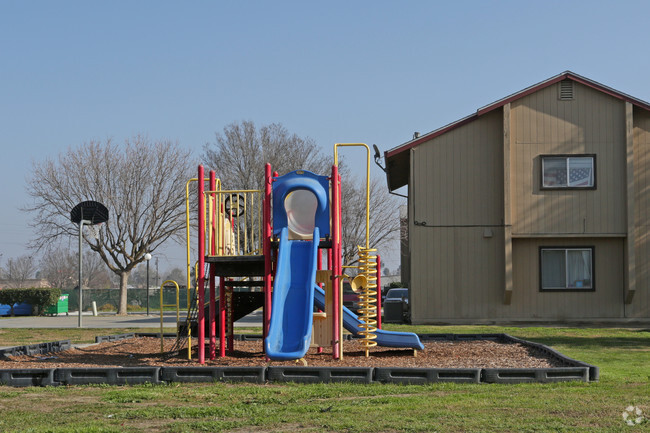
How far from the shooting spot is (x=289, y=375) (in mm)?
10297

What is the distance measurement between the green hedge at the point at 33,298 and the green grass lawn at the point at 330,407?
113ft

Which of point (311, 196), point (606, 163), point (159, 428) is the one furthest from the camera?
point (606, 163)

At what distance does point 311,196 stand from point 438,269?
12655mm

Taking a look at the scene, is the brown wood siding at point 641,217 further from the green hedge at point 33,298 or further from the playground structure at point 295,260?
the green hedge at point 33,298

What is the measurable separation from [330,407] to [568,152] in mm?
19374

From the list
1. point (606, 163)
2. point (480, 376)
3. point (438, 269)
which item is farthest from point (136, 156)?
point (480, 376)

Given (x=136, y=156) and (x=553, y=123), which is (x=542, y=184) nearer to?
(x=553, y=123)

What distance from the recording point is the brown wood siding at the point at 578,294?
82.6 ft

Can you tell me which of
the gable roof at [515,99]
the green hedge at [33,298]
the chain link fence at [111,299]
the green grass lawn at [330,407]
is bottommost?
the chain link fence at [111,299]

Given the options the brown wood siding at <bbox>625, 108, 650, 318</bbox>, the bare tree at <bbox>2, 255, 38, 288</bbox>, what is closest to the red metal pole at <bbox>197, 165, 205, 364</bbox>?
the brown wood siding at <bbox>625, 108, 650, 318</bbox>

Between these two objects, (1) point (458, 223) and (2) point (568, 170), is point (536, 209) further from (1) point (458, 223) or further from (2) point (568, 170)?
(1) point (458, 223)

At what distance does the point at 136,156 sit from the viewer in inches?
1687

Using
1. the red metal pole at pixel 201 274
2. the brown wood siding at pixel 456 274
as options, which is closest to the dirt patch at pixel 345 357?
the red metal pole at pixel 201 274

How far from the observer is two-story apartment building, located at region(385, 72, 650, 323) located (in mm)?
25125
